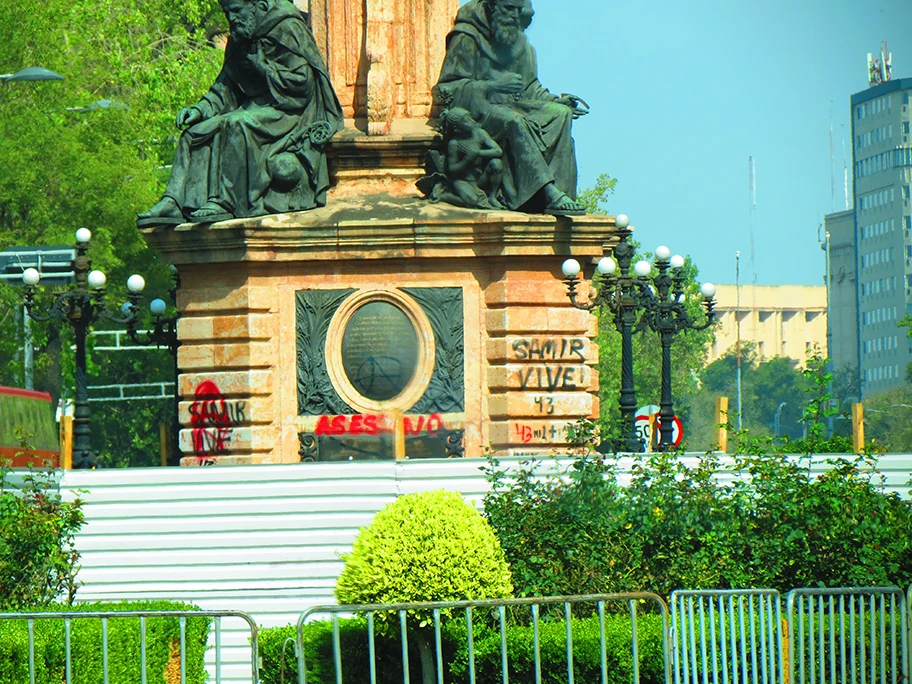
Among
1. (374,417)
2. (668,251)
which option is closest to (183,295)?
(374,417)

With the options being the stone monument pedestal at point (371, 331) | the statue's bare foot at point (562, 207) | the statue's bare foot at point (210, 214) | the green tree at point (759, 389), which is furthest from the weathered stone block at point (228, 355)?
the green tree at point (759, 389)

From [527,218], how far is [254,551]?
7748 mm

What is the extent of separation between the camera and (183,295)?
26.5m

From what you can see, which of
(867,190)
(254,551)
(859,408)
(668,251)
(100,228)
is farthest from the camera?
(867,190)

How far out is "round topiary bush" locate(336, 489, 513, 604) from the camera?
15.9 m

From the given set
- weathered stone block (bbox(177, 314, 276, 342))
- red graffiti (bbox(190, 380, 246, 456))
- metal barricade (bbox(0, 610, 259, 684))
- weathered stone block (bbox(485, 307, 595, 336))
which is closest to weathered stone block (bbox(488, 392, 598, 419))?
Result: weathered stone block (bbox(485, 307, 595, 336))

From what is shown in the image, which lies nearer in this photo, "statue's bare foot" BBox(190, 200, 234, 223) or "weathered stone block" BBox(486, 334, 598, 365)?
"statue's bare foot" BBox(190, 200, 234, 223)

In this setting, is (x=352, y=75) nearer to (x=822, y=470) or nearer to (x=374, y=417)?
(x=374, y=417)

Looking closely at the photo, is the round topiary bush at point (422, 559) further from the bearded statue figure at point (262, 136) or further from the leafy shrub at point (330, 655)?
the bearded statue figure at point (262, 136)

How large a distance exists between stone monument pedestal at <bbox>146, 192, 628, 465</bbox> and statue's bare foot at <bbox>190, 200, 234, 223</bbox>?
0.19 meters

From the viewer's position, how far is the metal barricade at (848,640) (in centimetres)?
1521

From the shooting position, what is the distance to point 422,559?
15.9 m

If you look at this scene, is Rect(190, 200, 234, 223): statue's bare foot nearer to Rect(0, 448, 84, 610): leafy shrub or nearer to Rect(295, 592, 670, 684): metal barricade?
Rect(0, 448, 84, 610): leafy shrub

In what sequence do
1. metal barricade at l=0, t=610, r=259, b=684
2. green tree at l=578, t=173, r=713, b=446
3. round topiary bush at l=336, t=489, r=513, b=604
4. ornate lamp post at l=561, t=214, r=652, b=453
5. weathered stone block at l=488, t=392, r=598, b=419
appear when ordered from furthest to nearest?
green tree at l=578, t=173, r=713, b=446 → ornate lamp post at l=561, t=214, r=652, b=453 → weathered stone block at l=488, t=392, r=598, b=419 → round topiary bush at l=336, t=489, r=513, b=604 → metal barricade at l=0, t=610, r=259, b=684
